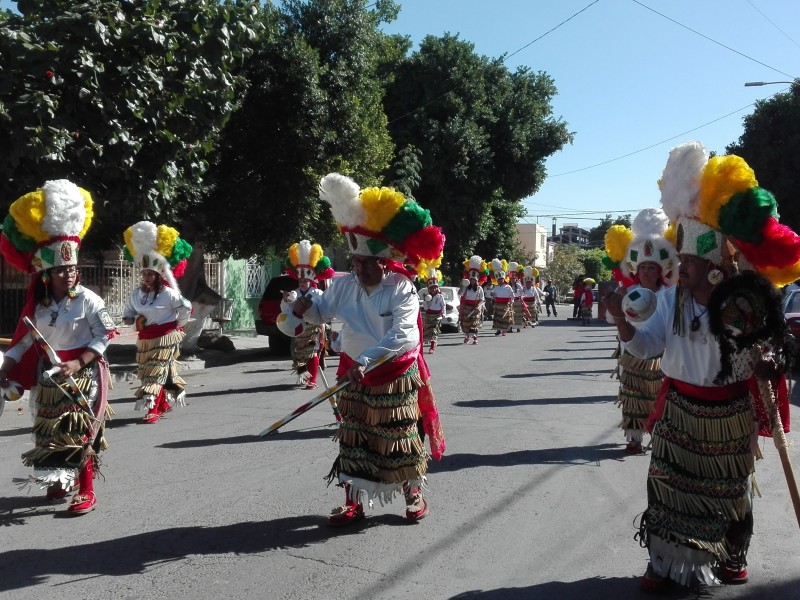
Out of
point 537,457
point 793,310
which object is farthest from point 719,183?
point 793,310

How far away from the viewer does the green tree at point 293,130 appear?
1591 centimetres

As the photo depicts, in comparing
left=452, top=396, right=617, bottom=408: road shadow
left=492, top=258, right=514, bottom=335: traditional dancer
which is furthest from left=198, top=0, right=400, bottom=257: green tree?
left=492, top=258, right=514, bottom=335: traditional dancer

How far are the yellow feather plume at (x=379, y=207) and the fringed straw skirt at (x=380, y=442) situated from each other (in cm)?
102

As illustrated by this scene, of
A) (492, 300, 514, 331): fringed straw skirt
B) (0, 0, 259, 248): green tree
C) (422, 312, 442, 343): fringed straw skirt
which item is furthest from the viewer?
(492, 300, 514, 331): fringed straw skirt

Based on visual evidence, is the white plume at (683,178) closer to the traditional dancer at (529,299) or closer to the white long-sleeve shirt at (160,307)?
the white long-sleeve shirt at (160,307)

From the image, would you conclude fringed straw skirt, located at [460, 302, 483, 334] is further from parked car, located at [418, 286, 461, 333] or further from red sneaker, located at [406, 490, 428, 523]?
red sneaker, located at [406, 490, 428, 523]

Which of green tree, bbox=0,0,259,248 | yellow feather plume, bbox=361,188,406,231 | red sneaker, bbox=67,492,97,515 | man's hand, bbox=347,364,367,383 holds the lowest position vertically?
red sneaker, bbox=67,492,97,515

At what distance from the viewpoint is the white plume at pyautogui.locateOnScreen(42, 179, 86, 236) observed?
575 centimetres

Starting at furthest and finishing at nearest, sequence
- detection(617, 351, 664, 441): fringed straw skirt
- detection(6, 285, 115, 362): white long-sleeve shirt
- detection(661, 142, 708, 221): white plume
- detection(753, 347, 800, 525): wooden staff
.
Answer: detection(617, 351, 664, 441): fringed straw skirt, detection(6, 285, 115, 362): white long-sleeve shirt, detection(661, 142, 708, 221): white plume, detection(753, 347, 800, 525): wooden staff

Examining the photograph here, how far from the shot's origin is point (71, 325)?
230 inches

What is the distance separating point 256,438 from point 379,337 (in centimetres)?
355

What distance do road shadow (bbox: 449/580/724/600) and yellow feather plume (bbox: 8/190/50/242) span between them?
372cm

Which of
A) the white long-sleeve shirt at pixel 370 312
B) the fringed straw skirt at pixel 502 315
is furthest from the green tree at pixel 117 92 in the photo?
the fringed straw skirt at pixel 502 315

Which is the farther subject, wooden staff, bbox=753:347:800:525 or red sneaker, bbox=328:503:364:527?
red sneaker, bbox=328:503:364:527
